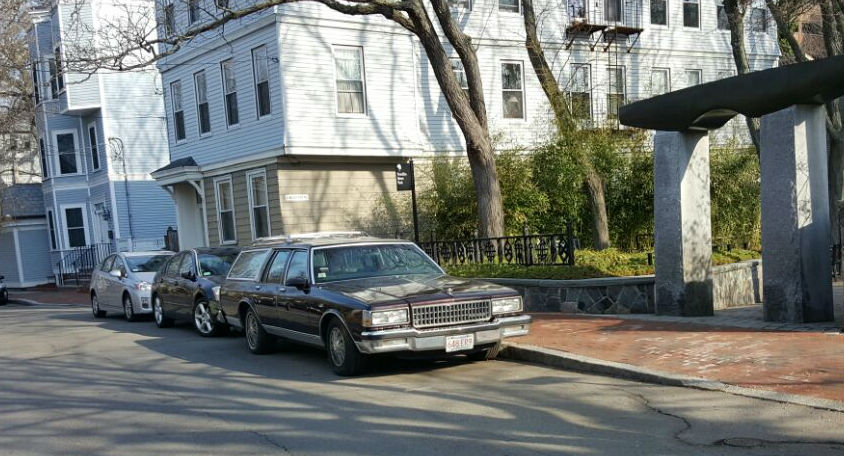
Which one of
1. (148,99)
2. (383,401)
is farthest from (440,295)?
(148,99)

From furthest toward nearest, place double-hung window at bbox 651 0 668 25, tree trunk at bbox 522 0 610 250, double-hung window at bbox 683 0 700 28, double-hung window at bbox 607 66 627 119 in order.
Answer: double-hung window at bbox 683 0 700 28, double-hung window at bbox 651 0 668 25, double-hung window at bbox 607 66 627 119, tree trunk at bbox 522 0 610 250

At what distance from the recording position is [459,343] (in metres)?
8.45

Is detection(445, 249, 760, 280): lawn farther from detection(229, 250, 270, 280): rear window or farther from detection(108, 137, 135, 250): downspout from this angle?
detection(108, 137, 135, 250): downspout

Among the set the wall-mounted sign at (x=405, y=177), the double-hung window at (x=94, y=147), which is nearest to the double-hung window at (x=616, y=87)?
the wall-mounted sign at (x=405, y=177)

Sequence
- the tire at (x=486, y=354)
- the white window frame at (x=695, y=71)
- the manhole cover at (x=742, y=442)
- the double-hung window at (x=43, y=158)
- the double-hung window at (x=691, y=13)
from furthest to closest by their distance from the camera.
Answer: the double-hung window at (x=43, y=158), the white window frame at (x=695, y=71), the double-hung window at (x=691, y=13), the tire at (x=486, y=354), the manhole cover at (x=742, y=442)

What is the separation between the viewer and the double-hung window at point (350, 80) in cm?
1994

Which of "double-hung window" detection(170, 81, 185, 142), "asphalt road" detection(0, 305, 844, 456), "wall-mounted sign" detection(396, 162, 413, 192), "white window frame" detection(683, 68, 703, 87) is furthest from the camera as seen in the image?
"white window frame" detection(683, 68, 703, 87)

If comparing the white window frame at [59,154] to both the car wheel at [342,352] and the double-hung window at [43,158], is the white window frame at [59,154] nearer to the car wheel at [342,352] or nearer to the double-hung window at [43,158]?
the double-hung window at [43,158]

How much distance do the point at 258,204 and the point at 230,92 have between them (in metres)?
3.36

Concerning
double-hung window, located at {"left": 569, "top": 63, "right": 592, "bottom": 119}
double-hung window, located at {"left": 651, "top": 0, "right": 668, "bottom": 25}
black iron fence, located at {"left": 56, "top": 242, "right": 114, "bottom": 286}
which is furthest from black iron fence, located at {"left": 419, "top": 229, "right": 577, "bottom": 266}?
black iron fence, located at {"left": 56, "top": 242, "right": 114, "bottom": 286}

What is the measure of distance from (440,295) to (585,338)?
8.20ft

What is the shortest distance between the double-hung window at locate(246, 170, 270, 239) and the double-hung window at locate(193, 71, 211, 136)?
9.58ft

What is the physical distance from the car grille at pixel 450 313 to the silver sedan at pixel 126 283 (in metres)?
9.43

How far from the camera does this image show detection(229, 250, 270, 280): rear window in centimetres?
1106
